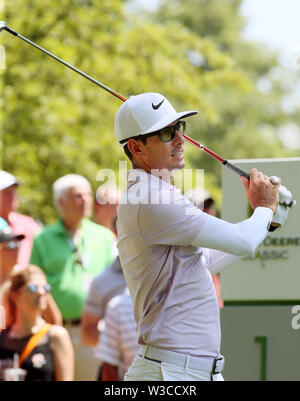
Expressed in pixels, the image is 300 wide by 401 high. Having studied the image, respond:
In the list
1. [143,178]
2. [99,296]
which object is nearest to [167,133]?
[143,178]

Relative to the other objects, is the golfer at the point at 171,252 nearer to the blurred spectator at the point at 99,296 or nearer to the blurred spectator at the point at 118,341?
the blurred spectator at the point at 118,341

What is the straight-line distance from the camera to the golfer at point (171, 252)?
377cm

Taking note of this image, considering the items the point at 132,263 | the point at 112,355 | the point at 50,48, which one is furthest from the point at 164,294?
the point at 50,48

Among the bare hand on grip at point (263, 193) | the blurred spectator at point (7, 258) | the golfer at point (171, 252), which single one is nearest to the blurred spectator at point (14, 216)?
the blurred spectator at point (7, 258)

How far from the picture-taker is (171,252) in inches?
151

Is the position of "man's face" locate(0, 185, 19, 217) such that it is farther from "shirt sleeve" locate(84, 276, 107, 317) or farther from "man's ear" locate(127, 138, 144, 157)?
"man's ear" locate(127, 138, 144, 157)

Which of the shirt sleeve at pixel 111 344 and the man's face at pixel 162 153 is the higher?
the man's face at pixel 162 153

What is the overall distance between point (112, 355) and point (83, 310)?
108 centimetres

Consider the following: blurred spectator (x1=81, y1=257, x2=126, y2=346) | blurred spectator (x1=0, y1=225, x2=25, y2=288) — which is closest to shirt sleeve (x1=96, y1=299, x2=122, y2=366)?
blurred spectator (x1=81, y1=257, x2=126, y2=346)

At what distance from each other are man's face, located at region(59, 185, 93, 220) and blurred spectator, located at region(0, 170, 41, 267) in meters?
0.37

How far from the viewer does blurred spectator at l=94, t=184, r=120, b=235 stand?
27.8ft

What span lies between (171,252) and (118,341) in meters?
2.65

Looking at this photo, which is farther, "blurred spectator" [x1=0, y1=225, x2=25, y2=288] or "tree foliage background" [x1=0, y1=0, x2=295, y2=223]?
"tree foliage background" [x1=0, y1=0, x2=295, y2=223]
